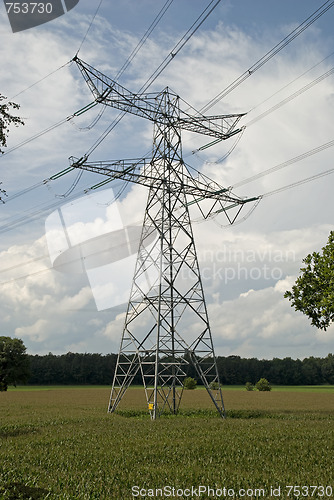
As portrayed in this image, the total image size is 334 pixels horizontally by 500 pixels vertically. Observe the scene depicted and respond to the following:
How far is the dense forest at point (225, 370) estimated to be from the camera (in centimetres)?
11850

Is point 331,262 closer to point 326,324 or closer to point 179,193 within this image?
point 326,324

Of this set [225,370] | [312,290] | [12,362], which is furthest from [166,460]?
[225,370]

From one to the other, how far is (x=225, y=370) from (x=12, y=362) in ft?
257

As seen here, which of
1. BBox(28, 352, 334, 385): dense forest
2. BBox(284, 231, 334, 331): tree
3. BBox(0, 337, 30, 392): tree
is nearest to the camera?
BBox(284, 231, 334, 331): tree

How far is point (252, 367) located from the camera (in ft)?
431

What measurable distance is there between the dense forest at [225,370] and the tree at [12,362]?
52.7m

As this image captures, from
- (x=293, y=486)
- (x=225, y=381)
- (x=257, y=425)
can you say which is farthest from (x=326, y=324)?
(x=225, y=381)

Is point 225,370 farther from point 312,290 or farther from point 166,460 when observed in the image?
point 166,460

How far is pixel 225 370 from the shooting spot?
128 metres

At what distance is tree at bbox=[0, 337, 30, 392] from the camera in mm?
63844

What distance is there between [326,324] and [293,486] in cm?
1860

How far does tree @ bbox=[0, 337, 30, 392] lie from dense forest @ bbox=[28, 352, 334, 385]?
52737mm

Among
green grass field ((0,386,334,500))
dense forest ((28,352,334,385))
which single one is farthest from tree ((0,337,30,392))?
dense forest ((28,352,334,385))

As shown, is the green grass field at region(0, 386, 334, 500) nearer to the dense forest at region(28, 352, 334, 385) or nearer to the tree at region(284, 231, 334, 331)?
the tree at region(284, 231, 334, 331)
